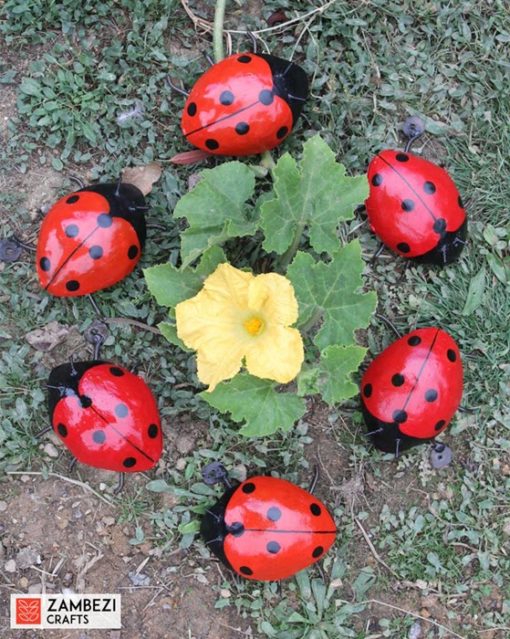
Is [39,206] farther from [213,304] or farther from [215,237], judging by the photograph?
[213,304]

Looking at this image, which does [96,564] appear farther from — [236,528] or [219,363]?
[219,363]

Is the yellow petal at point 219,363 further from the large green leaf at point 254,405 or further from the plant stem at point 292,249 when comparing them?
the plant stem at point 292,249

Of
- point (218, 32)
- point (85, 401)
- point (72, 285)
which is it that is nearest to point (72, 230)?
point (72, 285)

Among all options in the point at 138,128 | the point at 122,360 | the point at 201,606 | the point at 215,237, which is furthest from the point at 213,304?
the point at 201,606

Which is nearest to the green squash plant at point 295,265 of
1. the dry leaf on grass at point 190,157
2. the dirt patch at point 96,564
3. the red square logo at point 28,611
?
the dry leaf on grass at point 190,157

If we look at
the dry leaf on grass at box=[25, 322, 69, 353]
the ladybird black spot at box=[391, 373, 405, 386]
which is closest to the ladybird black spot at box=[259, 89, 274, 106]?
the ladybird black spot at box=[391, 373, 405, 386]
